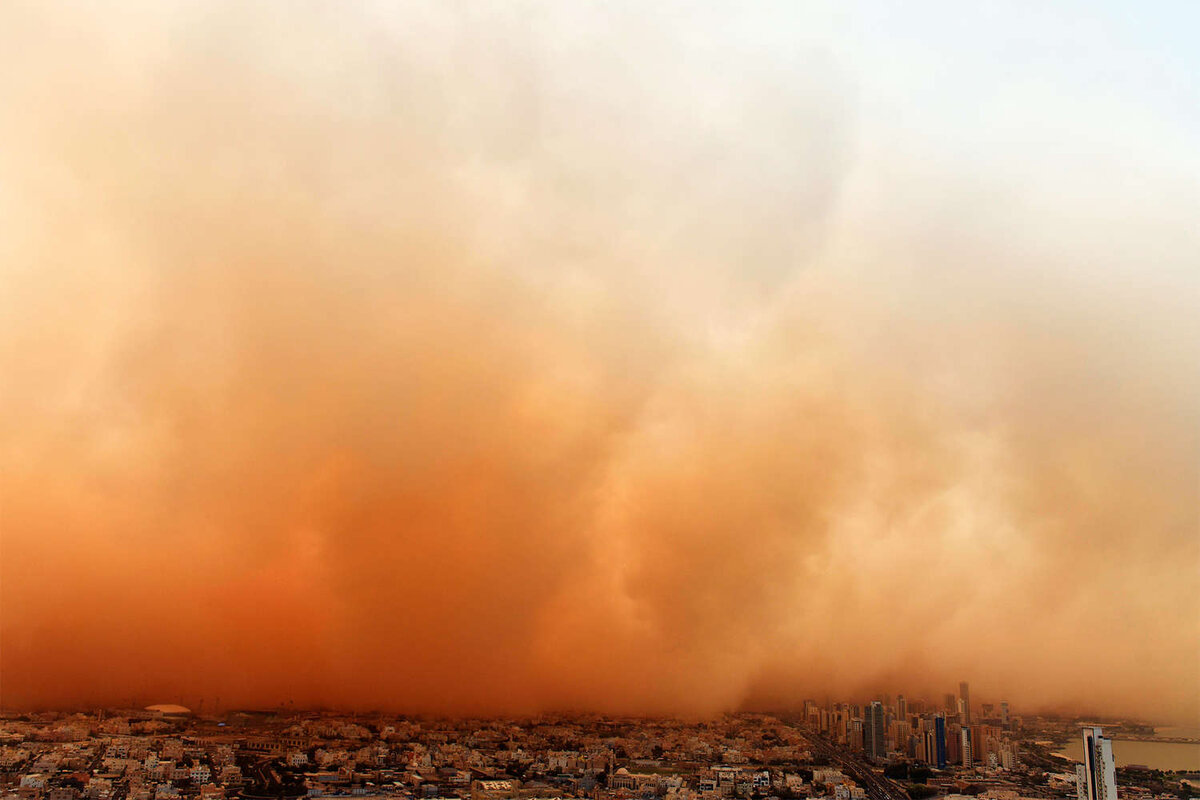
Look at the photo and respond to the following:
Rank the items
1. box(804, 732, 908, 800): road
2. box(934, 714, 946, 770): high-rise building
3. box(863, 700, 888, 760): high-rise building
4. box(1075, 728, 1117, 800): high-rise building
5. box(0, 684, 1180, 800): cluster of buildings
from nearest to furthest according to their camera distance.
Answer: box(1075, 728, 1117, 800): high-rise building → box(0, 684, 1180, 800): cluster of buildings → box(804, 732, 908, 800): road → box(934, 714, 946, 770): high-rise building → box(863, 700, 888, 760): high-rise building

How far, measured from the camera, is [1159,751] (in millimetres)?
9961

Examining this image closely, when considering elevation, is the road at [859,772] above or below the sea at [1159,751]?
below

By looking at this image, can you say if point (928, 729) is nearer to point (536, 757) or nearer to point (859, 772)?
point (859, 772)

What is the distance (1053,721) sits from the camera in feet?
34.3

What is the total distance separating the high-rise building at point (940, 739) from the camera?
10.2m

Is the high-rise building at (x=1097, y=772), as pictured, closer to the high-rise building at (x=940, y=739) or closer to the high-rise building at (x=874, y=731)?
the high-rise building at (x=940, y=739)

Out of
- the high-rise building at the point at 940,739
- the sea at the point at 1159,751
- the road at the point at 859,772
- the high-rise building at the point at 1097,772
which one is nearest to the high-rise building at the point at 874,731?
the road at the point at 859,772

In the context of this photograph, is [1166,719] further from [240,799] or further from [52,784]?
[52,784]

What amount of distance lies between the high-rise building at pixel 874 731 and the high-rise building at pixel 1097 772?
1.91 m

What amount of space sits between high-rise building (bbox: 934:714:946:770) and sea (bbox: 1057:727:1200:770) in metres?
1.14

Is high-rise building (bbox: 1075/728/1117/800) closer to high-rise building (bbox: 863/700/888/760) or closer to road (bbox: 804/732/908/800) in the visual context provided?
road (bbox: 804/732/908/800)

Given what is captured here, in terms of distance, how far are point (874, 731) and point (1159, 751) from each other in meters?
2.86

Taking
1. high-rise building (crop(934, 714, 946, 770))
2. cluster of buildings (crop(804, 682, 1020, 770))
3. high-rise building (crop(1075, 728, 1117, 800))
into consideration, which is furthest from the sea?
high-rise building (crop(934, 714, 946, 770))

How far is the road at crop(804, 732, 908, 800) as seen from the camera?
9.77m
